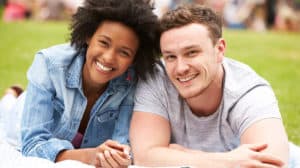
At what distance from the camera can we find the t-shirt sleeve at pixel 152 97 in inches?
122

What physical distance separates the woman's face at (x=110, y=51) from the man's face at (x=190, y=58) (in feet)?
0.62

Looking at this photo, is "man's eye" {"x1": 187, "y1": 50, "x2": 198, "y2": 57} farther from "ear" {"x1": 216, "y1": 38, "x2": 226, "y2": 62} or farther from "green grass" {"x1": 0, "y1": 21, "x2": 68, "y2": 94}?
"green grass" {"x1": 0, "y1": 21, "x2": 68, "y2": 94}

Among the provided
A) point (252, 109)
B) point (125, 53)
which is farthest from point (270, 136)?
point (125, 53)

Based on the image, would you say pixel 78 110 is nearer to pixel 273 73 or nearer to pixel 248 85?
pixel 248 85

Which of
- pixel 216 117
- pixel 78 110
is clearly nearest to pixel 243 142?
pixel 216 117

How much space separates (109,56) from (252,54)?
7.49 metres

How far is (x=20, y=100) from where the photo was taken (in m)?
3.90

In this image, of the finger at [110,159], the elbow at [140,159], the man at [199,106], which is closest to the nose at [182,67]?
the man at [199,106]

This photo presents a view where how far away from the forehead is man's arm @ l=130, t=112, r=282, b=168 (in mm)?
405

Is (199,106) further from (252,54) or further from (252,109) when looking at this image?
(252,54)

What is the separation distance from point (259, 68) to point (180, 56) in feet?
19.5

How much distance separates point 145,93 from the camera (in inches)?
124

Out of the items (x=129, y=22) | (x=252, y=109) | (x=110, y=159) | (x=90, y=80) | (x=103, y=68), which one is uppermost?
(x=129, y=22)

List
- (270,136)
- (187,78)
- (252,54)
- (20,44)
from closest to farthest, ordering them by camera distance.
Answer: (270,136) → (187,78) → (252,54) → (20,44)
